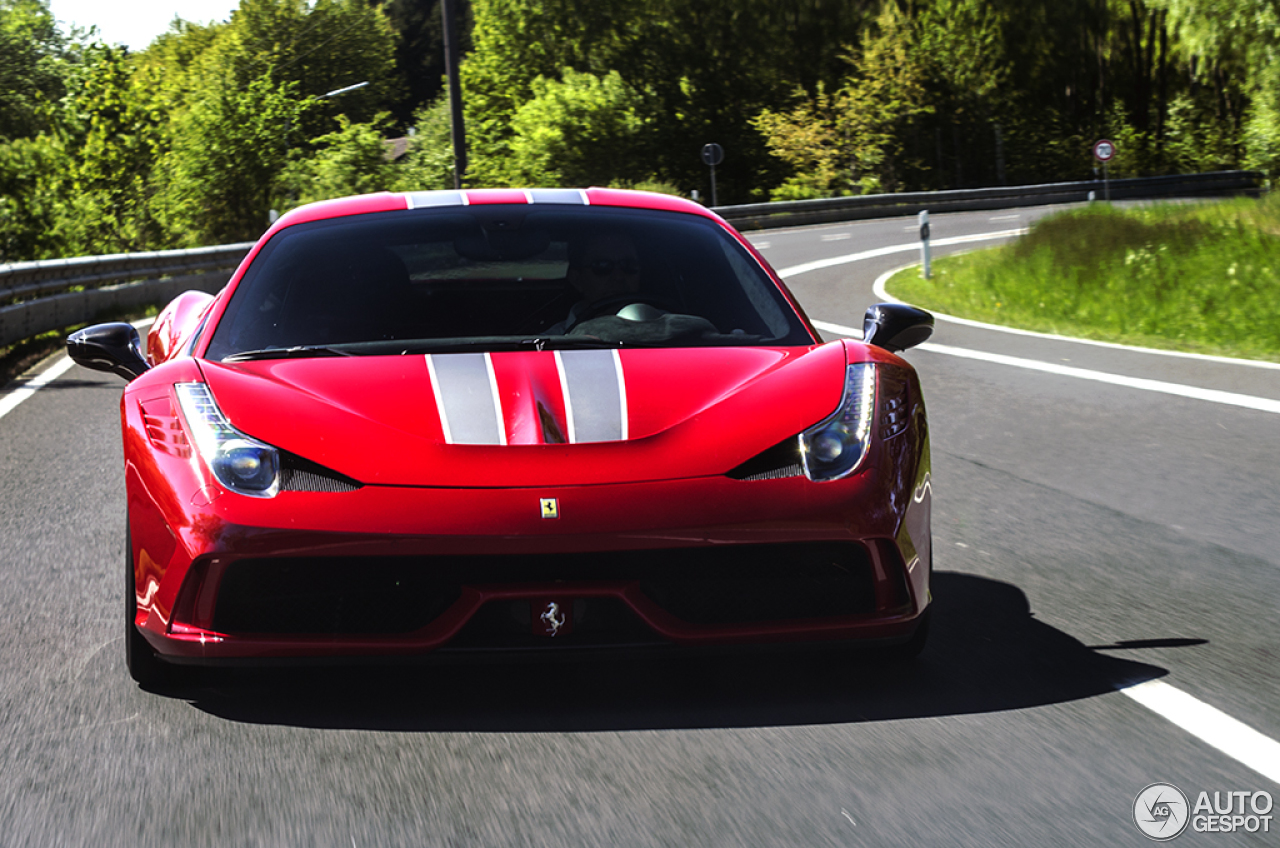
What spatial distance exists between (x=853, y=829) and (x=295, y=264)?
251 centimetres

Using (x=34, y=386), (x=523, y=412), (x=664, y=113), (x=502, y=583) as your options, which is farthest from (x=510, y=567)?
(x=664, y=113)

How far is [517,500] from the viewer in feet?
10.6

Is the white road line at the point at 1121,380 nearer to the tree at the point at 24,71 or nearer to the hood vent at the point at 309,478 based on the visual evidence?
the hood vent at the point at 309,478

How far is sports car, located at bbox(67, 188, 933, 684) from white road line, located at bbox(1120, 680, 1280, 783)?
580 mm

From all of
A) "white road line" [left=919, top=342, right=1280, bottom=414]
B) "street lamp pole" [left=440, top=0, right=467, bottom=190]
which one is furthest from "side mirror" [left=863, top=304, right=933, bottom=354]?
"street lamp pole" [left=440, top=0, right=467, bottom=190]

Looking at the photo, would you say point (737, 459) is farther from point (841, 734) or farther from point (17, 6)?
point (17, 6)

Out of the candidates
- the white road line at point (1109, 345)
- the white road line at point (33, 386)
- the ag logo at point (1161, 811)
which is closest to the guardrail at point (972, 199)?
the white road line at point (1109, 345)

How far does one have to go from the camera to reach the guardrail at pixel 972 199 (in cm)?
4100

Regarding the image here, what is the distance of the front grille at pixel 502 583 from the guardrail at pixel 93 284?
1155cm

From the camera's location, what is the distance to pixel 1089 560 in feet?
17.1

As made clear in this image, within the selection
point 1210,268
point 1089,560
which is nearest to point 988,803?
point 1089,560

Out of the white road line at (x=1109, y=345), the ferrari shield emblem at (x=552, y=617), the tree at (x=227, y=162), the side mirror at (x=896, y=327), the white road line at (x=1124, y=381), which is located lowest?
the white road line at (x=1109, y=345)

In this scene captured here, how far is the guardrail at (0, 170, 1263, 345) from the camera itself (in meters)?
14.7

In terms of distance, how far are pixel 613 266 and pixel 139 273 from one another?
17086mm
